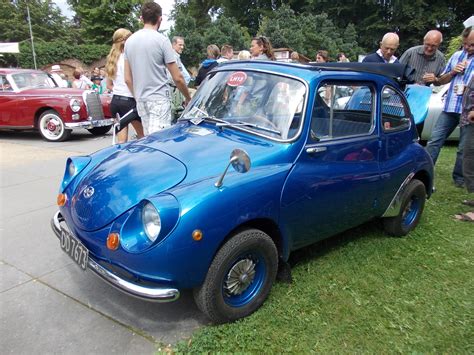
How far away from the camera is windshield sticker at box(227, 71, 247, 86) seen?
3.34 m

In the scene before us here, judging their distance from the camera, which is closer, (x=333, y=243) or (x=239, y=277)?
(x=239, y=277)

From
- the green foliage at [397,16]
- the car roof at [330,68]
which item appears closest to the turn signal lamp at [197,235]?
the car roof at [330,68]

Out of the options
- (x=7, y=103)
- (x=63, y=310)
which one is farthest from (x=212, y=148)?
(x=7, y=103)

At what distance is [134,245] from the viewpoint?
7.52 feet

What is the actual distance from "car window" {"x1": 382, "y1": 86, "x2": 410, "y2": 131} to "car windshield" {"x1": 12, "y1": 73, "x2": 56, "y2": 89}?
28.6 ft

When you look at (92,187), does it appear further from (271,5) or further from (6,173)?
(271,5)

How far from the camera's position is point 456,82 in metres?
5.33

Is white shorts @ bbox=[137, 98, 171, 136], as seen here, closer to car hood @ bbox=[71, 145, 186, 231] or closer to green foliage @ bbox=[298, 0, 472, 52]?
car hood @ bbox=[71, 145, 186, 231]

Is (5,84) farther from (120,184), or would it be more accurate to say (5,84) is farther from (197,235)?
(197,235)

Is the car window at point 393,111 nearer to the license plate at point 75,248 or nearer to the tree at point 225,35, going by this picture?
the license plate at point 75,248

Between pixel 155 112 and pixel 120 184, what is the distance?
2243mm

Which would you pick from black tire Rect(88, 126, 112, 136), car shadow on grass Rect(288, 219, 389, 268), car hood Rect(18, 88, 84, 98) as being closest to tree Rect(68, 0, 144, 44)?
black tire Rect(88, 126, 112, 136)

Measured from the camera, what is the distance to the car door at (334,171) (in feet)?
9.54

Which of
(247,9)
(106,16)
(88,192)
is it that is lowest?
(88,192)
